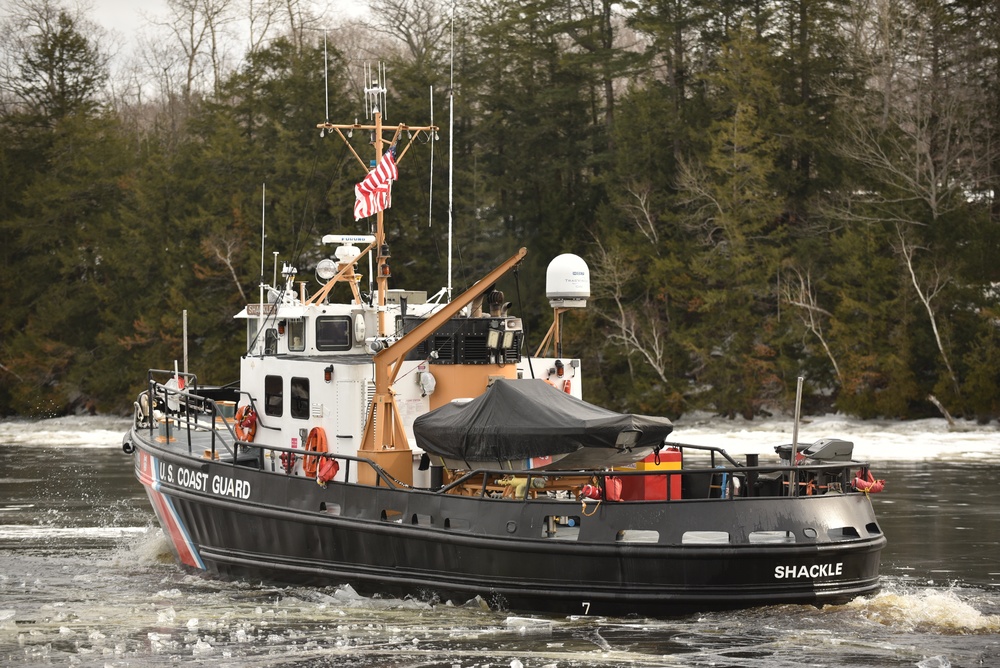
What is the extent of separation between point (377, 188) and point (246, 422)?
322cm

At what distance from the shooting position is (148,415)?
58.5 feet

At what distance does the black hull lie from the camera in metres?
12.1

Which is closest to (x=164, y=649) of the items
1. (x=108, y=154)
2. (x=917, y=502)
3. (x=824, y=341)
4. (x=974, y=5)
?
(x=917, y=502)

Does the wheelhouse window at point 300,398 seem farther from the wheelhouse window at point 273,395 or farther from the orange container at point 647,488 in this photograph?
the orange container at point 647,488

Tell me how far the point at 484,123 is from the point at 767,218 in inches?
415

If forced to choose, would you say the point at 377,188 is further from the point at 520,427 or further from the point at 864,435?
the point at 864,435

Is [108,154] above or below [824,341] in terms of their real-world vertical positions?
above

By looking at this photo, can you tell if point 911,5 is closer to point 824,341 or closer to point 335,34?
point 824,341

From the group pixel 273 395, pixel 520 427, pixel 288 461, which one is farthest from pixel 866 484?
pixel 273 395

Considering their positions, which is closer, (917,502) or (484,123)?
(917,502)

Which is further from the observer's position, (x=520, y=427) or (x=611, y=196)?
(x=611, y=196)

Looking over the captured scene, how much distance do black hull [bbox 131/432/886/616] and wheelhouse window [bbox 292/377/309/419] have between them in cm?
92

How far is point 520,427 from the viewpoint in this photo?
42.3 feet

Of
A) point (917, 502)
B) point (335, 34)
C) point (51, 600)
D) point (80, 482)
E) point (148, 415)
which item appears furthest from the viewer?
point (335, 34)
